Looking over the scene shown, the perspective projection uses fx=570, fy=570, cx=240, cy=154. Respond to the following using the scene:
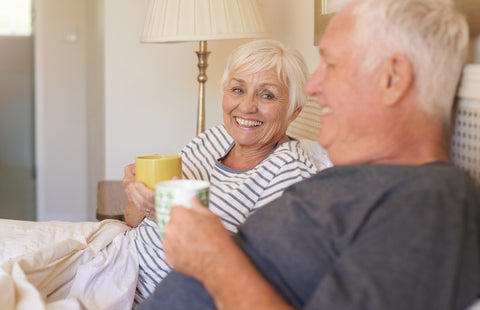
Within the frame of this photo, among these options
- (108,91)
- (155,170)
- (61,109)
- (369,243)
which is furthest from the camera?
(61,109)

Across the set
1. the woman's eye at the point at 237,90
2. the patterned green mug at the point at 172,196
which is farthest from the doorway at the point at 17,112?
the patterned green mug at the point at 172,196

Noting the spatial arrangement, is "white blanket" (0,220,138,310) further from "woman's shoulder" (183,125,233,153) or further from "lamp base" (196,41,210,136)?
"lamp base" (196,41,210,136)

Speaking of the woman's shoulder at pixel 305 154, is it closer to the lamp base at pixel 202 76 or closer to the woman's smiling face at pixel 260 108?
the woman's smiling face at pixel 260 108

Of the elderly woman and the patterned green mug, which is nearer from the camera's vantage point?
the patterned green mug

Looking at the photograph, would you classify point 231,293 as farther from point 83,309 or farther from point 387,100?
point 83,309

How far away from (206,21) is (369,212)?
1280 millimetres

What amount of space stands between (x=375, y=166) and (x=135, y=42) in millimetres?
2041

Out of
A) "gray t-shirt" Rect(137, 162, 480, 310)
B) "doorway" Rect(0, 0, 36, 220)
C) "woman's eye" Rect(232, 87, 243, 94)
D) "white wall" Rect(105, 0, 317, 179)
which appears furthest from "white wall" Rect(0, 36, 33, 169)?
"gray t-shirt" Rect(137, 162, 480, 310)

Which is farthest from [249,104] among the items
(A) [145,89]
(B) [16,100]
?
(B) [16,100]

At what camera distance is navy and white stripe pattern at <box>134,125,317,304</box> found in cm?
128

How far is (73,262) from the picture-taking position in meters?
1.37

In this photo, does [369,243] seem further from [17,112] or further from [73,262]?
[17,112]

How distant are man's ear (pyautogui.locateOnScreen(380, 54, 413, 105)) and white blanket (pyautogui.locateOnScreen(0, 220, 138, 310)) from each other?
72 centimetres

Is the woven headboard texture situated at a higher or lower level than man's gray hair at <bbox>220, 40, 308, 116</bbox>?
lower
